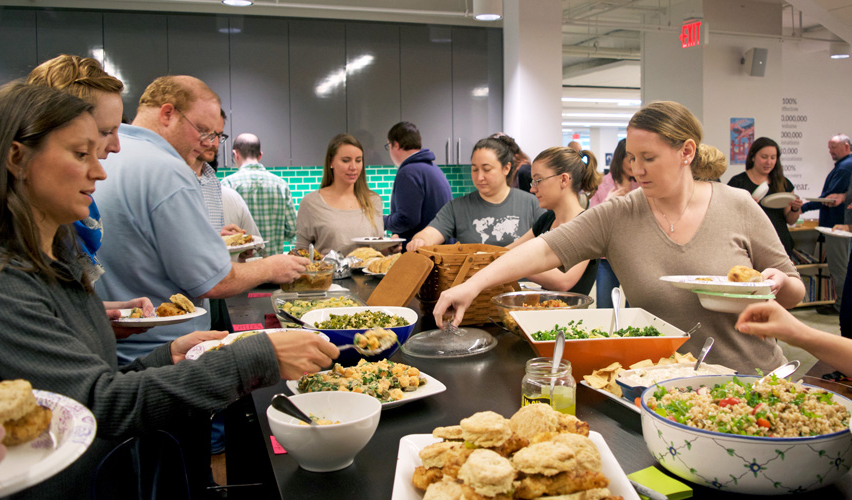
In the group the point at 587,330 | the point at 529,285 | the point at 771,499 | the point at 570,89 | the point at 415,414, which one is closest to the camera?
the point at 771,499

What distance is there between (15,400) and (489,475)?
1.90 feet

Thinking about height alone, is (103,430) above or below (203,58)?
below

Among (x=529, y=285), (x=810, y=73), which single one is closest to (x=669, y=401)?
(x=529, y=285)

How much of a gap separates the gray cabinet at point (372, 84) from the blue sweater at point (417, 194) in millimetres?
2142

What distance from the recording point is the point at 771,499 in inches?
39.2

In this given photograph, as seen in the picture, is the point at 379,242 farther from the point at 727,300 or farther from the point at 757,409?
the point at 757,409

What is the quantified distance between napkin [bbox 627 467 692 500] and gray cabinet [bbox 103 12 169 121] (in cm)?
614

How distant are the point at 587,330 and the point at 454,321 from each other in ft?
1.30

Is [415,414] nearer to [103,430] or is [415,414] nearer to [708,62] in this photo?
[103,430]

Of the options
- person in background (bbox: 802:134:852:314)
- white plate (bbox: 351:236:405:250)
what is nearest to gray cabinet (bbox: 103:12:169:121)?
white plate (bbox: 351:236:405:250)

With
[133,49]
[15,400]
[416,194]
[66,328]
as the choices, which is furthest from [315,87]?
[15,400]

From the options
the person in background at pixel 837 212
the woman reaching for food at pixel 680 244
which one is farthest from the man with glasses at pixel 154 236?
the person in background at pixel 837 212

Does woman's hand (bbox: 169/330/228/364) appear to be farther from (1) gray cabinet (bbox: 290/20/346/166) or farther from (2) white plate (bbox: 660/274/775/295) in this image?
(1) gray cabinet (bbox: 290/20/346/166)

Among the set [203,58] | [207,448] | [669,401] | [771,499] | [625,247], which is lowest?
[207,448]
